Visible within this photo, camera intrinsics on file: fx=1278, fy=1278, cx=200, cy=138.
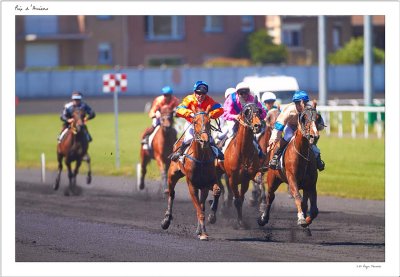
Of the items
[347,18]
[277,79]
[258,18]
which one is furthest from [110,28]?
[277,79]

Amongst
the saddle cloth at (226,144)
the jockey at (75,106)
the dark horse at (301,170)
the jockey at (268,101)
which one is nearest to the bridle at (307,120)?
the dark horse at (301,170)

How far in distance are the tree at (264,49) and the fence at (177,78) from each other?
395 centimetres

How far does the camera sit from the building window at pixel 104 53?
6544 cm

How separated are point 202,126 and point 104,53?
1916 inches

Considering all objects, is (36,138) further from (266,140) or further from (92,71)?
(266,140)

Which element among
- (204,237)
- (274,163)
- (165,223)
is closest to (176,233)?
(165,223)

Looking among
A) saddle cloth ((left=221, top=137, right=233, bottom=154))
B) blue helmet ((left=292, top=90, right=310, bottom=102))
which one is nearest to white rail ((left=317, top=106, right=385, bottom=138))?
saddle cloth ((left=221, top=137, right=233, bottom=154))

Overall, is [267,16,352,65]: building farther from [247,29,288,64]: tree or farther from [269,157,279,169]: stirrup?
[269,157,279,169]: stirrup

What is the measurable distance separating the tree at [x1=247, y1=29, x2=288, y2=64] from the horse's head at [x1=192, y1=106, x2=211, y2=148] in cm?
4774

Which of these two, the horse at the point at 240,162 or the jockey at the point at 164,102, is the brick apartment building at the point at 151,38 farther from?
the horse at the point at 240,162

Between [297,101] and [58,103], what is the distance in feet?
149

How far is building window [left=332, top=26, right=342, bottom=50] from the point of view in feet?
225

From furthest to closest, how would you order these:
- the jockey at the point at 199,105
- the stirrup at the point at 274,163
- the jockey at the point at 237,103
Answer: the jockey at the point at 237,103 < the stirrup at the point at 274,163 < the jockey at the point at 199,105

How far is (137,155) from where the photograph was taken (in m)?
38.5
